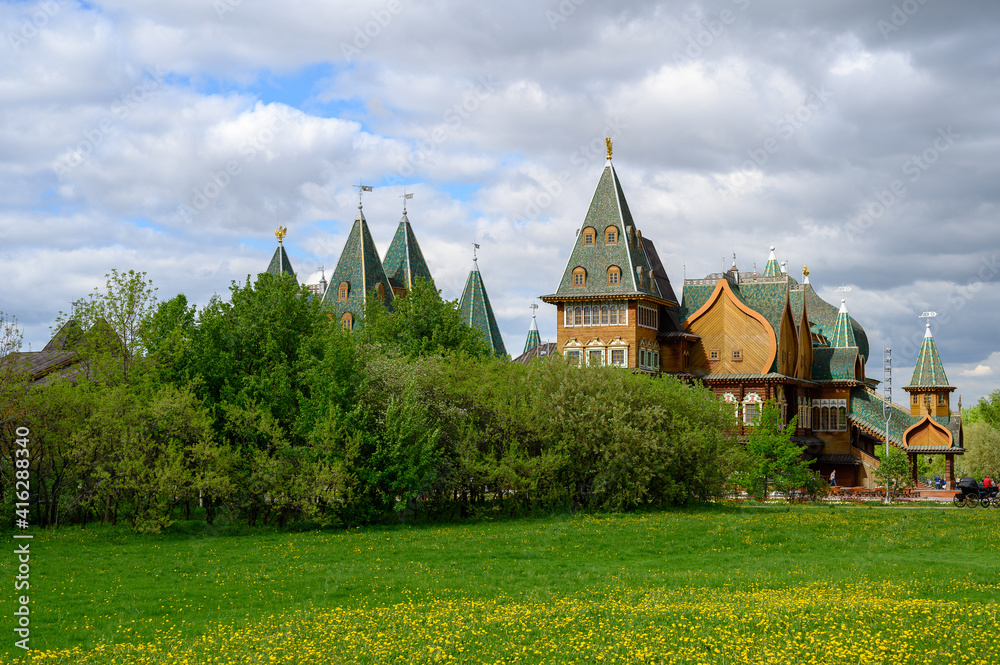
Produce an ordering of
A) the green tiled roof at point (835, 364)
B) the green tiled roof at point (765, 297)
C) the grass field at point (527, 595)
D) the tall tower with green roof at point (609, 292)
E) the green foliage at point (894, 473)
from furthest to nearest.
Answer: the green tiled roof at point (835, 364) → the green tiled roof at point (765, 297) → the tall tower with green roof at point (609, 292) → the green foliage at point (894, 473) → the grass field at point (527, 595)

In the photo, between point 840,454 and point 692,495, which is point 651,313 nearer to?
point 840,454

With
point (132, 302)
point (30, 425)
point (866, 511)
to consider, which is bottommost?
point (866, 511)

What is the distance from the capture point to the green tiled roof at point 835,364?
73.6 m

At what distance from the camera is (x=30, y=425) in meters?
31.2

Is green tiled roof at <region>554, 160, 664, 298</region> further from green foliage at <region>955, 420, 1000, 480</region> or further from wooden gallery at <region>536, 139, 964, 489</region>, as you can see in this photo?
green foliage at <region>955, 420, 1000, 480</region>

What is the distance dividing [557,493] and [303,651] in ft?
78.4

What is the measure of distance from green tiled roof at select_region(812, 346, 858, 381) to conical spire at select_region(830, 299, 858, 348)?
2.51m

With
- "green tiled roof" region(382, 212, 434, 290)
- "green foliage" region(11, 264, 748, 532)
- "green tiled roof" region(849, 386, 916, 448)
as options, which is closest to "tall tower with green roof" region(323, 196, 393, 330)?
"green tiled roof" region(382, 212, 434, 290)

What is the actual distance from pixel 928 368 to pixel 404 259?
142 feet

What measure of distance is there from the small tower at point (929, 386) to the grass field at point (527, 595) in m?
45.8

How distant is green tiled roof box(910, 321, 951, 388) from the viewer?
7362 centimetres

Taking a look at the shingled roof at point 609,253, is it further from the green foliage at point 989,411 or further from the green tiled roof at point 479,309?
the green foliage at point 989,411

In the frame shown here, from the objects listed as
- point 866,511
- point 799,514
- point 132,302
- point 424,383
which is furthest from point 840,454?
point 132,302

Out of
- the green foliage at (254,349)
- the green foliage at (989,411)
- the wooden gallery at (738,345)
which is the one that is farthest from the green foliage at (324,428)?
the green foliage at (989,411)
